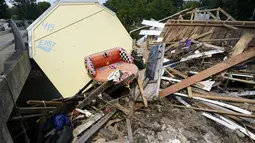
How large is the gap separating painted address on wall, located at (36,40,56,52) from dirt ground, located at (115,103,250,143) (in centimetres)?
287

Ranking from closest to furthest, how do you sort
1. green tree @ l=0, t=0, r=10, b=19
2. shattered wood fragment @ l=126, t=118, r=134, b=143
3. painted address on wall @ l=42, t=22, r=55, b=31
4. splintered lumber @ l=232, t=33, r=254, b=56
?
shattered wood fragment @ l=126, t=118, r=134, b=143 → painted address on wall @ l=42, t=22, r=55, b=31 → splintered lumber @ l=232, t=33, r=254, b=56 → green tree @ l=0, t=0, r=10, b=19

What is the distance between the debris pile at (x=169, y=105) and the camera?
11.3 ft

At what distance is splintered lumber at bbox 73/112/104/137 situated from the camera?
3530 millimetres

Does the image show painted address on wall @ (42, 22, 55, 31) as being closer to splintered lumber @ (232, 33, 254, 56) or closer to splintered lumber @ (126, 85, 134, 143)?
splintered lumber @ (126, 85, 134, 143)

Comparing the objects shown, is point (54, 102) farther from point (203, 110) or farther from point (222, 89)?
point (222, 89)

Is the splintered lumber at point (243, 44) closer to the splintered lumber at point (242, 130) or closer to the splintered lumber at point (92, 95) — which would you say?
the splintered lumber at point (242, 130)

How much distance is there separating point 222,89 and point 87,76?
3.78 meters

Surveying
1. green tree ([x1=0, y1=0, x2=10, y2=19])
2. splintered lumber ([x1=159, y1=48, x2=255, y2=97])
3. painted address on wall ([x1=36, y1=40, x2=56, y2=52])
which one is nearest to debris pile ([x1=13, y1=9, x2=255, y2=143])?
splintered lumber ([x1=159, y1=48, x2=255, y2=97])

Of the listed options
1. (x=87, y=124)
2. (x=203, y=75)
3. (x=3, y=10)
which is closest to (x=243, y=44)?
(x=203, y=75)

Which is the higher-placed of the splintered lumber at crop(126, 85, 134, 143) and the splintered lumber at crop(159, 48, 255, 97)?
the splintered lumber at crop(159, 48, 255, 97)

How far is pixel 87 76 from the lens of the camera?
16.1 feet

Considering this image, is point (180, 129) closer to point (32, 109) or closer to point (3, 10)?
point (32, 109)

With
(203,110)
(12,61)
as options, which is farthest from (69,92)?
(203,110)

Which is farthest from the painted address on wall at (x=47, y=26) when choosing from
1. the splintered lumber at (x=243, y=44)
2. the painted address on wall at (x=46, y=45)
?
the splintered lumber at (x=243, y=44)
